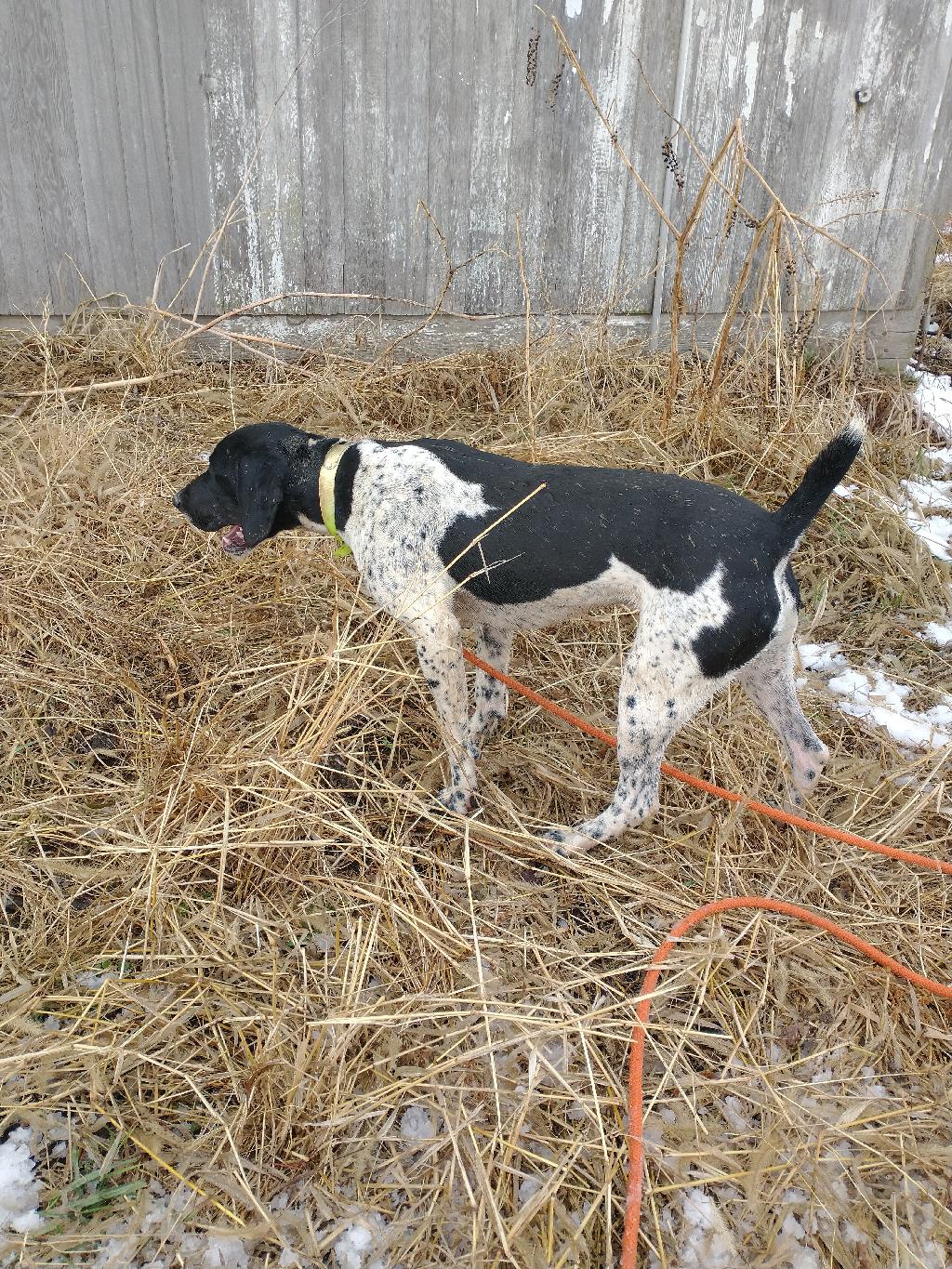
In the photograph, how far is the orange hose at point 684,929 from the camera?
1833mm

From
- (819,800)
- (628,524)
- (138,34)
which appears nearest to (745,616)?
(628,524)

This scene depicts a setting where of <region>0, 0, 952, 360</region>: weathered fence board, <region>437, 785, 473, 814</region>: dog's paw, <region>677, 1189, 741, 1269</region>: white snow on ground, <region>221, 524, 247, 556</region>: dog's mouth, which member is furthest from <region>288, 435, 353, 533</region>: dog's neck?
<region>0, 0, 952, 360</region>: weathered fence board

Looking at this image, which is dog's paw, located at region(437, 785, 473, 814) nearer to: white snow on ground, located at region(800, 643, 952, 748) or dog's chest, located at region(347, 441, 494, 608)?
dog's chest, located at region(347, 441, 494, 608)

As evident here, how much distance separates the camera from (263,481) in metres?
2.88

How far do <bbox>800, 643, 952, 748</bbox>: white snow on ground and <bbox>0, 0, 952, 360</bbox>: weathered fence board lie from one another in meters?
2.12

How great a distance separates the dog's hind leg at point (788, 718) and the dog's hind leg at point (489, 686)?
32.2 inches

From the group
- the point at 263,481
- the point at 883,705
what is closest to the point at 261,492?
the point at 263,481

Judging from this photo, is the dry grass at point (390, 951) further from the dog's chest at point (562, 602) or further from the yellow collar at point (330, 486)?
the dog's chest at point (562, 602)

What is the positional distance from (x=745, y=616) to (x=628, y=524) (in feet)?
1.29

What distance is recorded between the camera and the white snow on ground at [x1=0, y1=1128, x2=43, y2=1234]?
1.81m

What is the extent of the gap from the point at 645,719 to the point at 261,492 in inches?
53.0

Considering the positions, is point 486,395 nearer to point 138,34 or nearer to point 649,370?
point 649,370

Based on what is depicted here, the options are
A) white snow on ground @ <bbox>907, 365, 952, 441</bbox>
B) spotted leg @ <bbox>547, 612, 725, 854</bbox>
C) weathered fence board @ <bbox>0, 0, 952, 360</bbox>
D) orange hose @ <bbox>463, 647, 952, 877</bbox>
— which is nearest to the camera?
spotted leg @ <bbox>547, 612, 725, 854</bbox>

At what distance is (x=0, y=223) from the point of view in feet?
17.4
